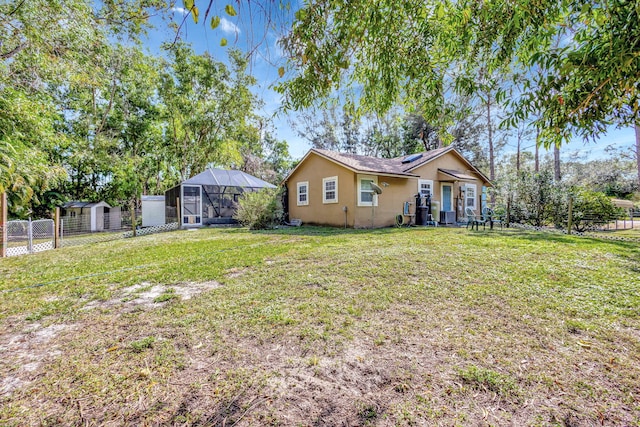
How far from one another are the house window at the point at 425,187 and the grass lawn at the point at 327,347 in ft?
31.0

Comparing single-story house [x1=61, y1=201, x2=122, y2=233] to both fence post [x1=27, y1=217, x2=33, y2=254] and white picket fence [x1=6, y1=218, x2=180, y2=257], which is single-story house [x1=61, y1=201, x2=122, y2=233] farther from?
fence post [x1=27, y1=217, x2=33, y2=254]

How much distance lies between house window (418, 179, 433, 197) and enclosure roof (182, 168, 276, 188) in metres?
8.67

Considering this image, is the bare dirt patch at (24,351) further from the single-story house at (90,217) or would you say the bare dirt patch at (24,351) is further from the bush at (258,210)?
the single-story house at (90,217)

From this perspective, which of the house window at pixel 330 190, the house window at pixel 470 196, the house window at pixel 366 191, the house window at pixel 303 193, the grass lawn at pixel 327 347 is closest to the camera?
the grass lawn at pixel 327 347

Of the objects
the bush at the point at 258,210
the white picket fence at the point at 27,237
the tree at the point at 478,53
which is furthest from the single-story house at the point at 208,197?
the tree at the point at 478,53

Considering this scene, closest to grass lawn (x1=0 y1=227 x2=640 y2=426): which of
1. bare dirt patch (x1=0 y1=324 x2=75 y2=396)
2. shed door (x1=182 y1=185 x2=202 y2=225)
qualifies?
bare dirt patch (x1=0 y1=324 x2=75 y2=396)

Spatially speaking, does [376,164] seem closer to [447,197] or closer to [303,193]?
[303,193]

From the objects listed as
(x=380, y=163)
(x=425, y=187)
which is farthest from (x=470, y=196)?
(x=380, y=163)

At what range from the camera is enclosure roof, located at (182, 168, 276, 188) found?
55.3 ft

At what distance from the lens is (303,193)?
15078 mm

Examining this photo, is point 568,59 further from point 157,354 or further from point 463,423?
point 157,354

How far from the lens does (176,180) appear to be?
28812mm

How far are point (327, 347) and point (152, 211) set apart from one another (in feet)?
67.8

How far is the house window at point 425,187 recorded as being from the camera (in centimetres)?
1412
